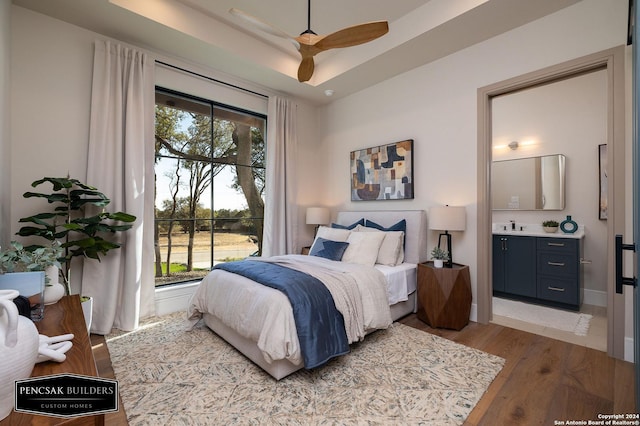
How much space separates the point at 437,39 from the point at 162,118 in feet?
10.8

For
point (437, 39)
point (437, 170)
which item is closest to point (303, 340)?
point (437, 170)

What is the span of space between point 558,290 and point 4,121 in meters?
5.52

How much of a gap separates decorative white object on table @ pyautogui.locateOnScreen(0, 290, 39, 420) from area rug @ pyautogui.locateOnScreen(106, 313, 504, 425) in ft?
3.93

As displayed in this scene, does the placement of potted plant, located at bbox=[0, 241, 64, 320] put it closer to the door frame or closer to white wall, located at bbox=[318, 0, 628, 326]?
white wall, located at bbox=[318, 0, 628, 326]

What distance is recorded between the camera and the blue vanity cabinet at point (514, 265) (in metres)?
3.59

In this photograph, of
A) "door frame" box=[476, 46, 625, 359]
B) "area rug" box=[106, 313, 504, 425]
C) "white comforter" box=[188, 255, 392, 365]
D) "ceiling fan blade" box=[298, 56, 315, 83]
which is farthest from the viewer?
"ceiling fan blade" box=[298, 56, 315, 83]

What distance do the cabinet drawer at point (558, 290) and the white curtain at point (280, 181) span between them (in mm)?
3213

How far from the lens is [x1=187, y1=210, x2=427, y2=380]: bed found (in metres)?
1.90

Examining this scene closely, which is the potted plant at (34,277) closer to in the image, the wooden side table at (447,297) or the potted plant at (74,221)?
the potted plant at (74,221)

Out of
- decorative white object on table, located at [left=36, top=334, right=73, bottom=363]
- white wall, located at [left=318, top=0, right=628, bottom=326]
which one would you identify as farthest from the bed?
decorative white object on table, located at [left=36, top=334, right=73, bottom=363]

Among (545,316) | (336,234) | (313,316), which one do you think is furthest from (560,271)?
(313,316)

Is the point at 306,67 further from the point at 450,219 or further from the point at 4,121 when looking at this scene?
the point at 4,121

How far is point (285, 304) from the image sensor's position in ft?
6.41

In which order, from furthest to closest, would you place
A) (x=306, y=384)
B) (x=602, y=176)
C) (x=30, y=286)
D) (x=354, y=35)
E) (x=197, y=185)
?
1. (x=197, y=185)
2. (x=602, y=176)
3. (x=354, y=35)
4. (x=306, y=384)
5. (x=30, y=286)
